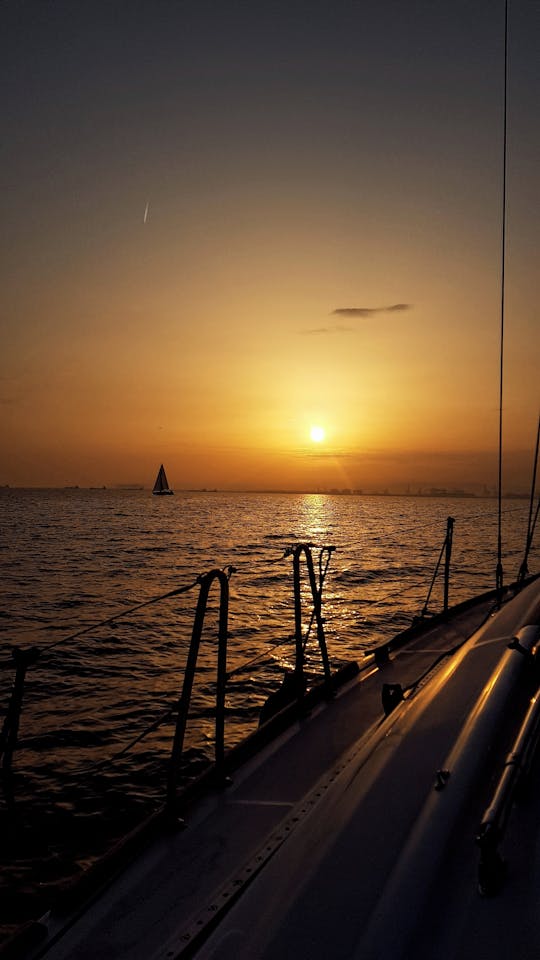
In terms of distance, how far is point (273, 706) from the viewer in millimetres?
6660

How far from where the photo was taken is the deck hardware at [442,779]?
2784 millimetres

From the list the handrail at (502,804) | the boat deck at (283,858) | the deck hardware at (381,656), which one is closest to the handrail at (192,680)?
the boat deck at (283,858)

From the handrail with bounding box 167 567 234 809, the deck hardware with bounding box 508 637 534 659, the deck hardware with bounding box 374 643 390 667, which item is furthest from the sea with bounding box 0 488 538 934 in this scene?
the deck hardware with bounding box 508 637 534 659

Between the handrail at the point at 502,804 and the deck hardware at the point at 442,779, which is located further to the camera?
the deck hardware at the point at 442,779

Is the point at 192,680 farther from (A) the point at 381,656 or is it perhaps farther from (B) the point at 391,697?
(A) the point at 381,656

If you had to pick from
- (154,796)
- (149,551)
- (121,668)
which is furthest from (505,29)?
(149,551)

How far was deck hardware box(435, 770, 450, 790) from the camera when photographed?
278 cm

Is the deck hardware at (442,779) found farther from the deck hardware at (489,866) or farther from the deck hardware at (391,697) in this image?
the deck hardware at (391,697)

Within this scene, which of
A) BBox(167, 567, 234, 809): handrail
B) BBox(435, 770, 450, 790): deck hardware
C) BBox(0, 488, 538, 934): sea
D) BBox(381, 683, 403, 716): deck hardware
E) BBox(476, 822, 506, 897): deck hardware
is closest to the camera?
BBox(476, 822, 506, 897): deck hardware

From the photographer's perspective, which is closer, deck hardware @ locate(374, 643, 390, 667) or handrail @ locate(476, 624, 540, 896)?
handrail @ locate(476, 624, 540, 896)

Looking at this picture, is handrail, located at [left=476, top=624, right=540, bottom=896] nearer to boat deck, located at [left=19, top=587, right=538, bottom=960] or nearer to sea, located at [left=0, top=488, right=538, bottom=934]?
boat deck, located at [left=19, top=587, right=538, bottom=960]

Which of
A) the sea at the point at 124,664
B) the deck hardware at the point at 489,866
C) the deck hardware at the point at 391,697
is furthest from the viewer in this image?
the sea at the point at 124,664

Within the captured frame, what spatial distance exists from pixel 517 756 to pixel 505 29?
10.0 m

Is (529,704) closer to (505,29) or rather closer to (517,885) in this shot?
(517,885)
